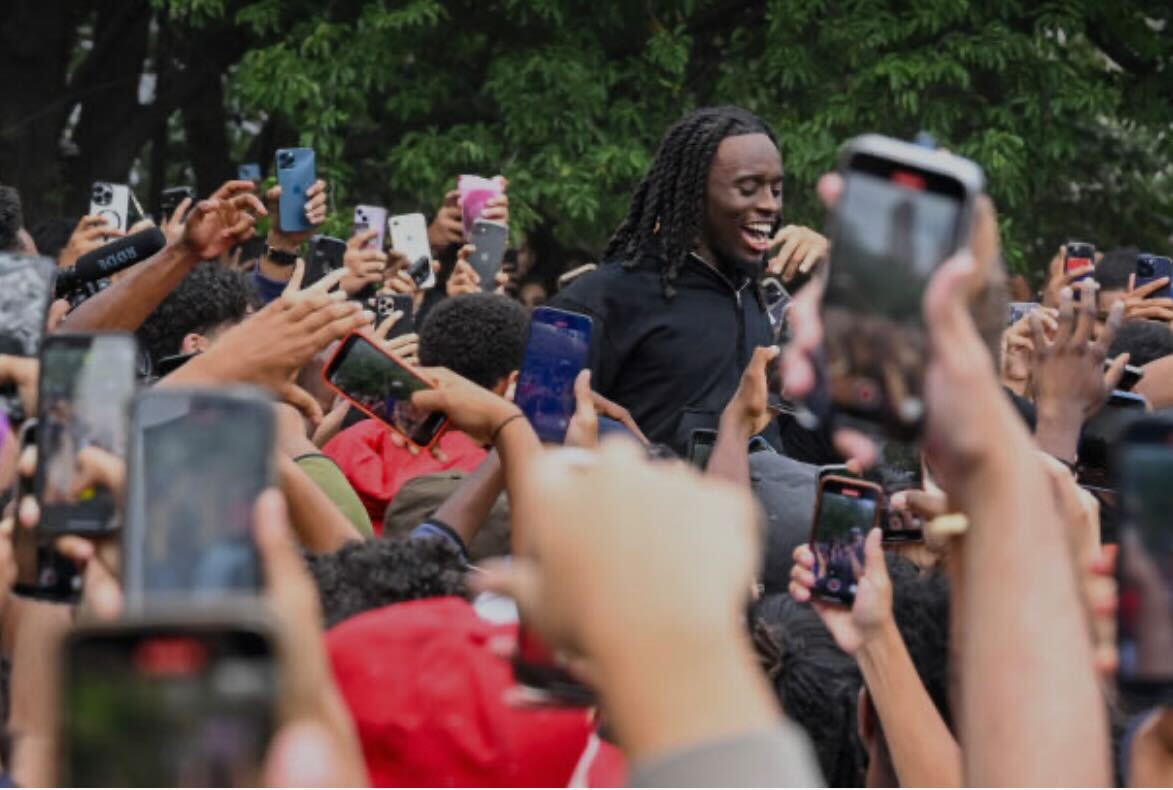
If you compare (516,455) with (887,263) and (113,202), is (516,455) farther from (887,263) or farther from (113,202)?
(113,202)

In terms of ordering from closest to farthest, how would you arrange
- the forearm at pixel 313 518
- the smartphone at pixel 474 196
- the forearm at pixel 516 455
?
the forearm at pixel 313 518 < the forearm at pixel 516 455 < the smartphone at pixel 474 196

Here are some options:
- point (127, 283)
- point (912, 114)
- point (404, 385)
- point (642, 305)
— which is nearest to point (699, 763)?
point (404, 385)

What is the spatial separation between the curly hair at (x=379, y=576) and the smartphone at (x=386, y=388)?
2.93 ft

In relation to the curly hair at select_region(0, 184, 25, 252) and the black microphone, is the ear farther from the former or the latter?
the curly hair at select_region(0, 184, 25, 252)

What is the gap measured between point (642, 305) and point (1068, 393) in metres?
1.42

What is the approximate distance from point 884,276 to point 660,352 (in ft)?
11.8

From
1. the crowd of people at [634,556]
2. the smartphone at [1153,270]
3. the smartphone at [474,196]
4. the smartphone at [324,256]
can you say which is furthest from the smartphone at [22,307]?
the smartphone at [1153,270]

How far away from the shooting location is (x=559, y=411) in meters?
4.62

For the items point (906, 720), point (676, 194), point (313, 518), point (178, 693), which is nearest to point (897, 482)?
point (676, 194)

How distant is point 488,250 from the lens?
7168mm

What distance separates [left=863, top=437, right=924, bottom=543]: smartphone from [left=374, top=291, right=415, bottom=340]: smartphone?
71.3 inches

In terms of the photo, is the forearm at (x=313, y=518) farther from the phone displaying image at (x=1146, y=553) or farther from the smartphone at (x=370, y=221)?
the smartphone at (x=370, y=221)

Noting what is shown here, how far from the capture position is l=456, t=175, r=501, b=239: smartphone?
308 inches

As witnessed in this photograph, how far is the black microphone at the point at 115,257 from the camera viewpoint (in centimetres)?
508
